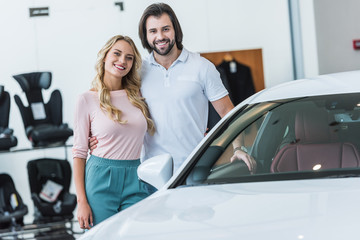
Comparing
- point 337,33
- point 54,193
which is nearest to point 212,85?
point 54,193

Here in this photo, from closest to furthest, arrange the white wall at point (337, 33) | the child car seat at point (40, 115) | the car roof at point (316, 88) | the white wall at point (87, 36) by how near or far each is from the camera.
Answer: the car roof at point (316, 88), the child car seat at point (40, 115), the white wall at point (87, 36), the white wall at point (337, 33)

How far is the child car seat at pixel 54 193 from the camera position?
5.92 meters

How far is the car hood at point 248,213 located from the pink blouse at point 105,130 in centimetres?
79

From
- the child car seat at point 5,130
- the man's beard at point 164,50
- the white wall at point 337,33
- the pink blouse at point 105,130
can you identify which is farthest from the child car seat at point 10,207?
the white wall at point 337,33

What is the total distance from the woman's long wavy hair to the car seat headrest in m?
3.24

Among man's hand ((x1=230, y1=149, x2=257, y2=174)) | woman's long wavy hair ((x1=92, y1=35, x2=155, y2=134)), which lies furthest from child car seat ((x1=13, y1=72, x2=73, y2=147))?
man's hand ((x1=230, y1=149, x2=257, y2=174))

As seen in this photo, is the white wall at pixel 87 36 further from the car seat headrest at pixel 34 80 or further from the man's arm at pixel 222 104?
the man's arm at pixel 222 104

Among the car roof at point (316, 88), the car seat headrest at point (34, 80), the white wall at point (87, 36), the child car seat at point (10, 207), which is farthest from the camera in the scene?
the white wall at point (87, 36)

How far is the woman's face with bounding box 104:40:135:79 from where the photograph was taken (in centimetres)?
303

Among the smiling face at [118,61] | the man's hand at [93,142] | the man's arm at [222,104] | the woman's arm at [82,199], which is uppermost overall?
the smiling face at [118,61]

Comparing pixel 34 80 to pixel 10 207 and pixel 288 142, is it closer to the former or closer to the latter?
pixel 10 207

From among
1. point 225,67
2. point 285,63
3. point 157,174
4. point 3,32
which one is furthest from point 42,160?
point 157,174

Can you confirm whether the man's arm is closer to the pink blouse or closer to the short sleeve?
the short sleeve

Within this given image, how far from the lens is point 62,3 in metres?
6.80
